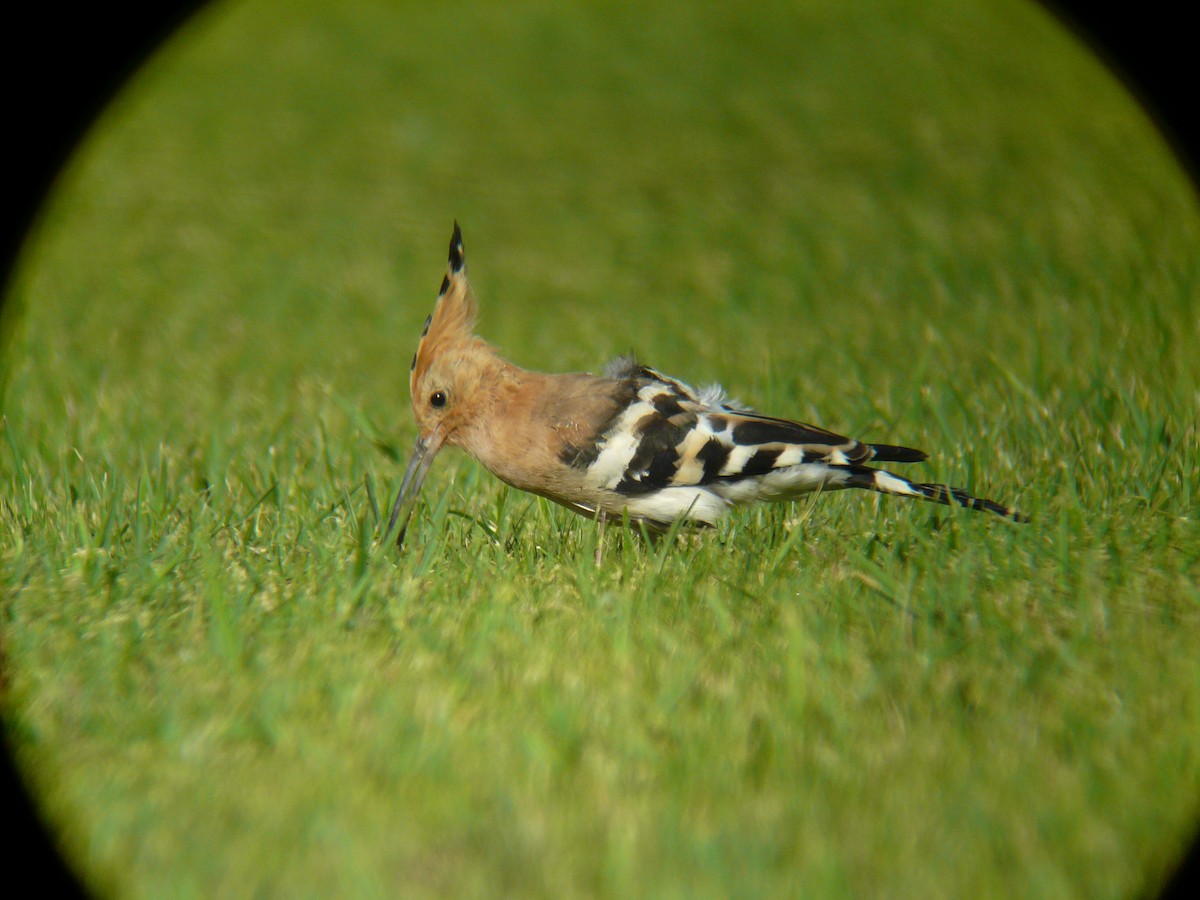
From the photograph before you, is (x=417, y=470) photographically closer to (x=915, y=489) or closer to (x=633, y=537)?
(x=633, y=537)

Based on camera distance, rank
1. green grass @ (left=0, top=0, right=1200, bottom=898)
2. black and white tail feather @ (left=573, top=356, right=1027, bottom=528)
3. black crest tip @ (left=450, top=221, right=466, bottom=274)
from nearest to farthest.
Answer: green grass @ (left=0, top=0, right=1200, bottom=898) < black and white tail feather @ (left=573, top=356, right=1027, bottom=528) < black crest tip @ (left=450, top=221, right=466, bottom=274)

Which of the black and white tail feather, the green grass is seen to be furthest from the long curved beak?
the black and white tail feather

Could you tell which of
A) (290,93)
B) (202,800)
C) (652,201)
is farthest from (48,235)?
(202,800)

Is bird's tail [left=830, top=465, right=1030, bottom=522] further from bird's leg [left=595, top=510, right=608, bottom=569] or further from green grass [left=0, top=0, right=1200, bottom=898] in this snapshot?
bird's leg [left=595, top=510, right=608, bottom=569]

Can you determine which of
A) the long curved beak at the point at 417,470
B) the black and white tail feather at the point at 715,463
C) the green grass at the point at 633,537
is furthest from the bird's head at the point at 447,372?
the black and white tail feather at the point at 715,463

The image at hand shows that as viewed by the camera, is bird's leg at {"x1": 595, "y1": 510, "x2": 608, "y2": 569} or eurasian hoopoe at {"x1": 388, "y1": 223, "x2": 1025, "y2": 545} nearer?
bird's leg at {"x1": 595, "y1": 510, "x2": 608, "y2": 569}

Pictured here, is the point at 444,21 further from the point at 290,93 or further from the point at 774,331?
the point at 774,331

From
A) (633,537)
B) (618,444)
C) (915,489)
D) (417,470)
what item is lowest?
(417,470)

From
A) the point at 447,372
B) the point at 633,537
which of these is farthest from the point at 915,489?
the point at 447,372
